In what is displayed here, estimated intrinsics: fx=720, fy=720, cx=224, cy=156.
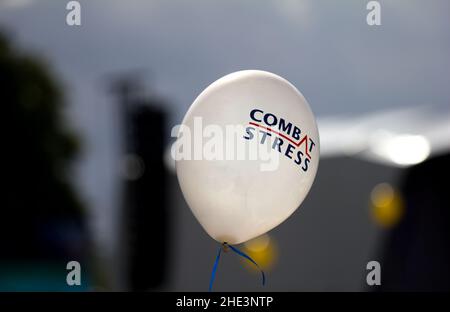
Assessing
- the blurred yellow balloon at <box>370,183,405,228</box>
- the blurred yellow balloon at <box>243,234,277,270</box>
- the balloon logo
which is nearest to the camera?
the balloon logo

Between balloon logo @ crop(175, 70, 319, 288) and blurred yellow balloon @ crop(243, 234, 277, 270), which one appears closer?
balloon logo @ crop(175, 70, 319, 288)

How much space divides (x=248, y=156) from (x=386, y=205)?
486cm

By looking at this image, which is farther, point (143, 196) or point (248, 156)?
point (143, 196)

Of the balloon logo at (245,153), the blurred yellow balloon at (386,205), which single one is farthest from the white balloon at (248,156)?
the blurred yellow balloon at (386,205)

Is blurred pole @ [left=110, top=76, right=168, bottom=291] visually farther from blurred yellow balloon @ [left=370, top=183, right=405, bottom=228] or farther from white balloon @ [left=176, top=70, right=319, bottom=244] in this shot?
white balloon @ [left=176, top=70, right=319, bottom=244]

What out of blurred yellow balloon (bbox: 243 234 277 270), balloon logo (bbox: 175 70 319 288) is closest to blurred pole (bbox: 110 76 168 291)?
blurred yellow balloon (bbox: 243 234 277 270)

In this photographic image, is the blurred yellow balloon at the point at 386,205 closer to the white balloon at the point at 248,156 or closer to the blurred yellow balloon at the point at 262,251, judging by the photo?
the blurred yellow balloon at the point at 262,251

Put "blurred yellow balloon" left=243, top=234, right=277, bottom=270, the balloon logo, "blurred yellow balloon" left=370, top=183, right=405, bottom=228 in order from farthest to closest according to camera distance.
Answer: "blurred yellow balloon" left=243, top=234, right=277, bottom=270 → "blurred yellow balloon" left=370, top=183, right=405, bottom=228 → the balloon logo

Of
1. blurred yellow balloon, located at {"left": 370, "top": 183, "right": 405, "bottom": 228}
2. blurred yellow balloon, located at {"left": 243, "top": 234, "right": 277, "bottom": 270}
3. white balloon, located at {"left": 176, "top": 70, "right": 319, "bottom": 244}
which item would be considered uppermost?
blurred yellow balloon, located at {"left": 370, "top": 183, "right": 405, "bottom": 228}

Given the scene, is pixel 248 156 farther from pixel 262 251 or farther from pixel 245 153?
pixel 262 251

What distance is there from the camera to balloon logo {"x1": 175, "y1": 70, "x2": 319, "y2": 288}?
7.49 feet

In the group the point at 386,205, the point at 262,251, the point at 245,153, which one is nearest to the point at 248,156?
the point at 245,153

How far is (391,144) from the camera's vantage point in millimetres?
7133

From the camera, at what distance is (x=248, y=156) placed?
89.6 inches
